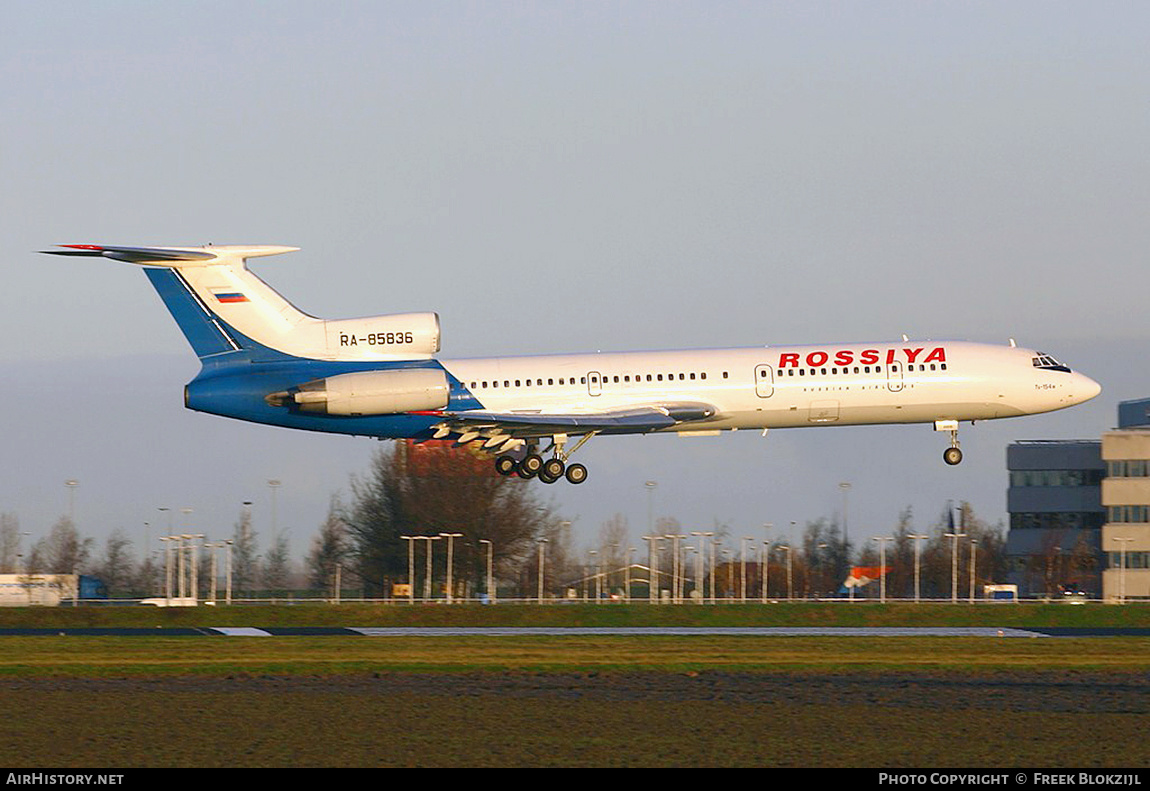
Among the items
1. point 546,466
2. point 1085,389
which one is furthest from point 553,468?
point 1085,389

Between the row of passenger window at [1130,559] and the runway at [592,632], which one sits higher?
the row of passenger window at [1130,559]

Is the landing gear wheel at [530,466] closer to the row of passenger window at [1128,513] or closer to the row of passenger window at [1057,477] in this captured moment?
the row of passenger window at [1128,513]

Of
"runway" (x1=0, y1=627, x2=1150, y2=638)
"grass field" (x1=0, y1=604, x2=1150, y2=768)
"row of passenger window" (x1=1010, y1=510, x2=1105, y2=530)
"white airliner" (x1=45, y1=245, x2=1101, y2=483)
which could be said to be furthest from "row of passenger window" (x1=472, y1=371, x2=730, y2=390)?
"row of passenger window" (x1=1010, y1=510, x2=1105, y2=530)

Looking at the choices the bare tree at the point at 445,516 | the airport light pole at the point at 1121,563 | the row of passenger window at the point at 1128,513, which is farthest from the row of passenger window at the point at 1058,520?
the bare tree at the point at 445,516

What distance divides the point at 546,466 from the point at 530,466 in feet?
1.68

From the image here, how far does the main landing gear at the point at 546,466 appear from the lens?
A: 163 ft

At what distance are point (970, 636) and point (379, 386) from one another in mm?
18371

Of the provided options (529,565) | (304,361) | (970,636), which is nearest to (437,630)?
(304,361)

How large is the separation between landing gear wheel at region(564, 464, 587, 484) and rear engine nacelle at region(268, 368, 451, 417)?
4614 mm

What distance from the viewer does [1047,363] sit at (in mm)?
50750

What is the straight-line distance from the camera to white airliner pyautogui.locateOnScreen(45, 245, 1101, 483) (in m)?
48.1

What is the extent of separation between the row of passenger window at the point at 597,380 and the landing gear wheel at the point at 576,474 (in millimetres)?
2706

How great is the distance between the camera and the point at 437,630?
161ft

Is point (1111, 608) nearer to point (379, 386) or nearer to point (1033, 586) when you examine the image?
point (379, 386)
